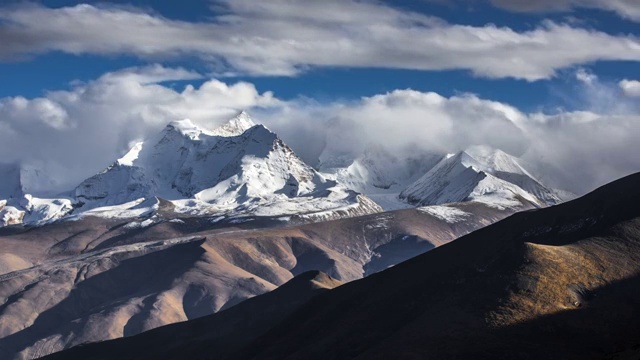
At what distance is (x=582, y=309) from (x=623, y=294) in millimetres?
8737

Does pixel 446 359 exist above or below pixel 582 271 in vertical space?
below

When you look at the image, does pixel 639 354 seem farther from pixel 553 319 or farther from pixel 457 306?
pixel 457 306

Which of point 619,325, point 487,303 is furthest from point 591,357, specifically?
point 487,303

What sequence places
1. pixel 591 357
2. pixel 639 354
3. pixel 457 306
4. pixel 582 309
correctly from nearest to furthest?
pixel 639 354 < pixel 591 357 < pixel 582 309 < pixel 457 306

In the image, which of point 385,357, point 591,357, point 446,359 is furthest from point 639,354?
point 385,357

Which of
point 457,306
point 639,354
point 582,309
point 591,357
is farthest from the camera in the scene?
point 457,306

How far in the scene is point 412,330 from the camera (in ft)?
651

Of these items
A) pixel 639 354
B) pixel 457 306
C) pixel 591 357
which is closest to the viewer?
pixel 639 354

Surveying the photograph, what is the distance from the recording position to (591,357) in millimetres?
175000

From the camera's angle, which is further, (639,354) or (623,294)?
(623,294)

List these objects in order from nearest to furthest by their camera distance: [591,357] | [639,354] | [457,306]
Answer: [639,354], [591,357], [457,306]

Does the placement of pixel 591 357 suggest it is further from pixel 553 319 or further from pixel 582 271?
pixel 582 271

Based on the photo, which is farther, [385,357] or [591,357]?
[385,357]

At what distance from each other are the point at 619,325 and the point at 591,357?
10.7m
